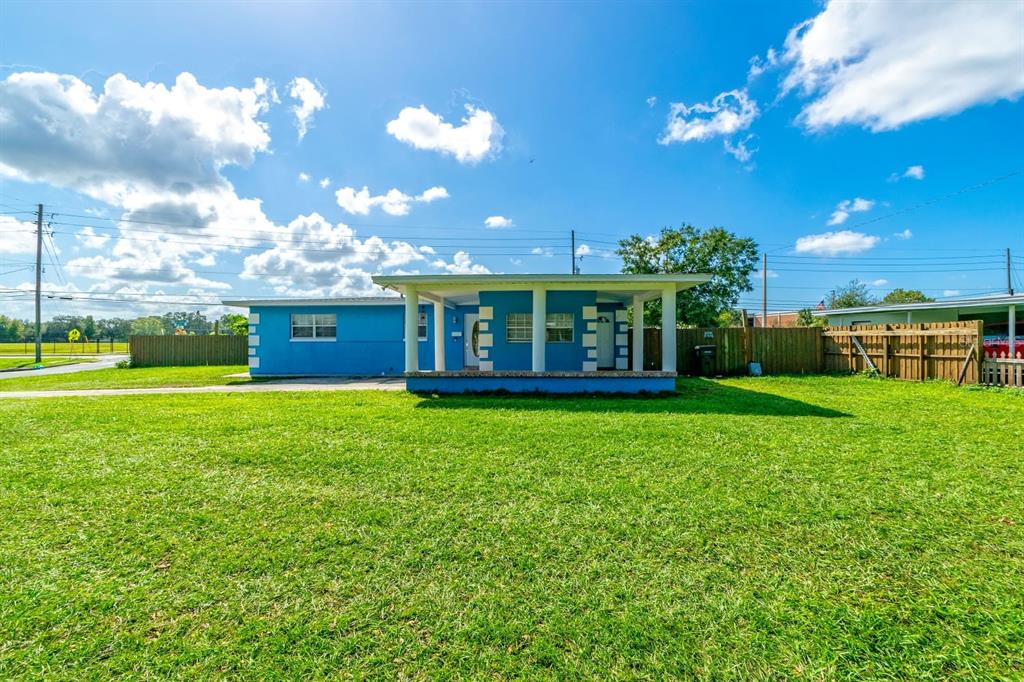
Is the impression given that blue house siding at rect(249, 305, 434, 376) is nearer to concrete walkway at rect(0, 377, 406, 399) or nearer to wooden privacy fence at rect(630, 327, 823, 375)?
concrete walkway at rect(0, 377, 406, 399)

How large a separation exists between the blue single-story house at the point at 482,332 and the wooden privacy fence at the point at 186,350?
7.71 m

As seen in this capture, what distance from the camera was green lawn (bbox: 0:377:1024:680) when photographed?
193 centimetres

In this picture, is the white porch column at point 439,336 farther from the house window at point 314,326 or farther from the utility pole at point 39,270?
the utility pole at point 39,270

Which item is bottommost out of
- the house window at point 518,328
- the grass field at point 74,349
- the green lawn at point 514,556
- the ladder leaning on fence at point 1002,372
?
the green lawn at point 514,556

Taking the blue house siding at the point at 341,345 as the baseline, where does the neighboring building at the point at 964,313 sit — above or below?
above

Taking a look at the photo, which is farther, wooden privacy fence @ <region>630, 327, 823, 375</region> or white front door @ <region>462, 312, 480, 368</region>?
white front door @ <region>462, 312, 480, 368</region>

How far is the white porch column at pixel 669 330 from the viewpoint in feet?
32.5

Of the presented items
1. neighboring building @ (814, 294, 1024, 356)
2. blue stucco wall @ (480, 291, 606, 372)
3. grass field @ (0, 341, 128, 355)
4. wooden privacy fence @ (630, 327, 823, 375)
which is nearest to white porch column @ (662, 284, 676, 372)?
blue stucco wall @ (480, 291, 606, 372)

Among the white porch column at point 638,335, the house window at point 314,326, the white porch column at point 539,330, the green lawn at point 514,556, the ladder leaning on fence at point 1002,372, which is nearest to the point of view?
the green lawn at point 514,556

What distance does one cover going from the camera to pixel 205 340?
21359 mm

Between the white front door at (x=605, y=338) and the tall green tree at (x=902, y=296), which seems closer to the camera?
the white front door at (x=605, y=338)

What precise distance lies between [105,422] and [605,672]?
8263mm

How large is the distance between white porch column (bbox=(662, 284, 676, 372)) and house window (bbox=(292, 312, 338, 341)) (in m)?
11.4

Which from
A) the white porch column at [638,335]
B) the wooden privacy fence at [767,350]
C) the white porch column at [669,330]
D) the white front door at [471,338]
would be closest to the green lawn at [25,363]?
the white front door at [471,338]
